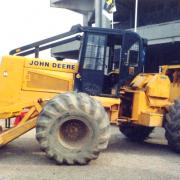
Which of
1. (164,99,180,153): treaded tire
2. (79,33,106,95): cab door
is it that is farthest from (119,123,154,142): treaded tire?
(79,33,106,95): cab door

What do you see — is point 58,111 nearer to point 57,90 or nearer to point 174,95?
point 57,90

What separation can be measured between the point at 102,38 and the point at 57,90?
4.83ft

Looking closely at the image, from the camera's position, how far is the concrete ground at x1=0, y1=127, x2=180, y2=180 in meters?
7.47

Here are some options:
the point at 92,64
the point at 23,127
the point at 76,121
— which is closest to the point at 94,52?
the point at 92,64

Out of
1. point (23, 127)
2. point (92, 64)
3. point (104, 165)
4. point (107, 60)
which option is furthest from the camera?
point (107, 60)

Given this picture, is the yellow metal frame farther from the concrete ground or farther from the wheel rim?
the wheel rim

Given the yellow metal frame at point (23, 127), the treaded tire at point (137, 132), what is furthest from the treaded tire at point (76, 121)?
the treaded tire at point (137, 132)

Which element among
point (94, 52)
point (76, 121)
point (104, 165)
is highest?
point (94, 52)

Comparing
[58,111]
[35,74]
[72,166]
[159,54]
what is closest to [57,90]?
[35,74]

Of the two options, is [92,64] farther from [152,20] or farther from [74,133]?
[152,20]

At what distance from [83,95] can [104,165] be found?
1370mm

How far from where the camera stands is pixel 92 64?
9.52 metres

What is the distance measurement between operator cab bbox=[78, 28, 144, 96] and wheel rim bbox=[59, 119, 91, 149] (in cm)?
121

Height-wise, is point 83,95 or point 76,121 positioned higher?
point 83,95
